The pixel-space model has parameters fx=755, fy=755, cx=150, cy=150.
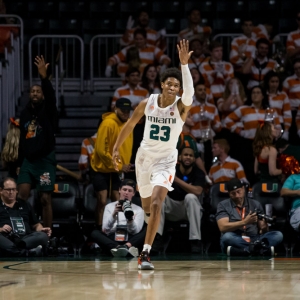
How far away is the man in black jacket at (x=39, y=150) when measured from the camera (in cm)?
1068

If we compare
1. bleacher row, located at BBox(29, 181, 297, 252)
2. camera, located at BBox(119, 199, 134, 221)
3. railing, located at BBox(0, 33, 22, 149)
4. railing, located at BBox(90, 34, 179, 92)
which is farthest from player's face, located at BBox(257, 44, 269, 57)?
camera, located at BBox(119, 199, 134, 221)

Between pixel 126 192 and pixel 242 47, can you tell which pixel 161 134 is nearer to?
pixel 126 192

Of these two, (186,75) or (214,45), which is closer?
(186,75)

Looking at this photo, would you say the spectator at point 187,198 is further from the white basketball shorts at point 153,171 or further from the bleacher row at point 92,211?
the white basketball shorts at point 153,171

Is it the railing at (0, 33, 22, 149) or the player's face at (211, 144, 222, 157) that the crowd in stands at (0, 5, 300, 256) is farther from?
the railing at (0, 33, 22, 149)

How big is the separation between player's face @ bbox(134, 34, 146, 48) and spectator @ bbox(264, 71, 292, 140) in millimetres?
2456

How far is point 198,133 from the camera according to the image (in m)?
12.4

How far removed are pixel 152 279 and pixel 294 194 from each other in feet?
14.6

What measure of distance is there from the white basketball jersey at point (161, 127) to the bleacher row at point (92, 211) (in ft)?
9.74

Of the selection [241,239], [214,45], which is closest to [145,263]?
[241,239]

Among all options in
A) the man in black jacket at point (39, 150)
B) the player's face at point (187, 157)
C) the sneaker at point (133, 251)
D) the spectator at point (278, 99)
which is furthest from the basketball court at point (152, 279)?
the spectator at point (278, 99)

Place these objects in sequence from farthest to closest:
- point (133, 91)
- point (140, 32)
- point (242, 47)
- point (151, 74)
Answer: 1. point (242, 47)
2. point (140, 32)
3. point (151, 74)
4. point (133, 91)

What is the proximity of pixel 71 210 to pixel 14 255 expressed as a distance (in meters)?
1.77

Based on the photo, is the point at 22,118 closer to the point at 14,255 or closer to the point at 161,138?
the point at 14,255
